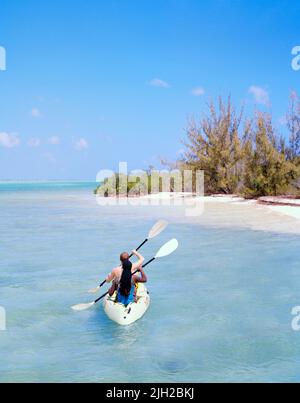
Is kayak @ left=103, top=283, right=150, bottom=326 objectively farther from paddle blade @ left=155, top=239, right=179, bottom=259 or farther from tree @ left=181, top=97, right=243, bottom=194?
tree @ left=181, top=97, right=243, bottom=194

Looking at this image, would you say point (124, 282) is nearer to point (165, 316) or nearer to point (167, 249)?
point (165, 316)

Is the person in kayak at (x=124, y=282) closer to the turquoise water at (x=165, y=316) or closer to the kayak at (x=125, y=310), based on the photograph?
the kayak at (x=125, y=310)

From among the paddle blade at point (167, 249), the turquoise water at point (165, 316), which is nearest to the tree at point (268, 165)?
the turquoise water at point (165, 316)

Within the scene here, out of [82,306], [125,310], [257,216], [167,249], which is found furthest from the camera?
[257,216]

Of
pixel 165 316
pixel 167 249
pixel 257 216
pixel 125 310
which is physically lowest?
pixel 165 316

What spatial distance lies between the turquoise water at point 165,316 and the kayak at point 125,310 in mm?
137

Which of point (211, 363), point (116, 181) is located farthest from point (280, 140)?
point (211, 363)

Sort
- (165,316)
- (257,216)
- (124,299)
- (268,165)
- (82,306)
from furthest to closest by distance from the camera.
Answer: (268,165)
(257,216)
(82,306)
(165,316)
(124,299)

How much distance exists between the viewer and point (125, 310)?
726 cm

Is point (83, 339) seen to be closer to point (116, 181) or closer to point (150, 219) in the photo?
point (150, 219)

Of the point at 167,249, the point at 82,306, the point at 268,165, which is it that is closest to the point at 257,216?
the point at 268,165

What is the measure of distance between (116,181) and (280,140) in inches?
638

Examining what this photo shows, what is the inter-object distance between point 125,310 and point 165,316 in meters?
1.06

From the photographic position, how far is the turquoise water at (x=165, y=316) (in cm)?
598
